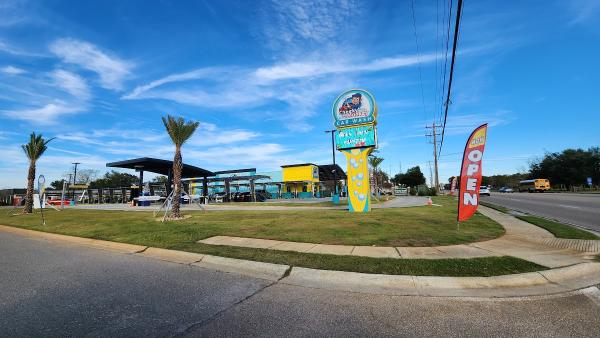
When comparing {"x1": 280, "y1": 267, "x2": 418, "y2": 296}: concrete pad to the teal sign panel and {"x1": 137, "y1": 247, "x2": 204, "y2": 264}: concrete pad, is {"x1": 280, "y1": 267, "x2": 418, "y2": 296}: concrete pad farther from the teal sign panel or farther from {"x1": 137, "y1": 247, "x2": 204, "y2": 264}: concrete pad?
the teal sign panel

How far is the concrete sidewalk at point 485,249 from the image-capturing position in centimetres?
673

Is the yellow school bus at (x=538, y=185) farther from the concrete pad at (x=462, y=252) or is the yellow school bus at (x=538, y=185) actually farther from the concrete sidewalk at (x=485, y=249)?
the concrete pad at (x=462, y=252)

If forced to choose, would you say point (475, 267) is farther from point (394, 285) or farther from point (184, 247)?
point (184, 247)

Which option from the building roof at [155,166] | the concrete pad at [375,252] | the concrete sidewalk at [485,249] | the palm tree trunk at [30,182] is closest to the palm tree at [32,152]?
the palm tree trunk at [30,182]

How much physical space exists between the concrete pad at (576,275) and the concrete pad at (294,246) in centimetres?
476

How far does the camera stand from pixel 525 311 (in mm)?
4137

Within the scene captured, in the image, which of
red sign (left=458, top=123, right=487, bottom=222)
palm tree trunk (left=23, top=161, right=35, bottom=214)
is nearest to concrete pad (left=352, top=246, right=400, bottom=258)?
red sign (left=458, top=123, right=487, bottom=222)

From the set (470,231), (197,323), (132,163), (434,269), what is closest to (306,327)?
(197,323)

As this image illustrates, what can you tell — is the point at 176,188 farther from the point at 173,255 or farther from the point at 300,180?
the point at 300,180

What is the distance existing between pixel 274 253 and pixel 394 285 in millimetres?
3034

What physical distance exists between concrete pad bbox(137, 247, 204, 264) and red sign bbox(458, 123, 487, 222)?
7.37 meters

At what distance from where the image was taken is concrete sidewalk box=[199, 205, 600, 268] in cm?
673

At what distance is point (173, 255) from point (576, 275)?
8.33 metres

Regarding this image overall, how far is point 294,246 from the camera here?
8203 millimetres
